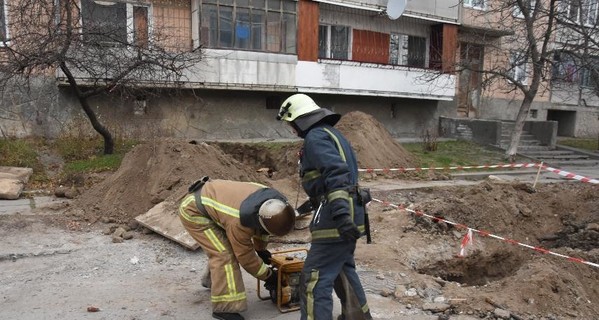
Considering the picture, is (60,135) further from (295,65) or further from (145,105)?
(295,65)

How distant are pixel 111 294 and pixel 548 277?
438 centimetres

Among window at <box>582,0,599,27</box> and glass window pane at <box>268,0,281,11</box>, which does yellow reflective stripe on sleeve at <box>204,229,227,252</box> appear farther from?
window at <box>582,0,599,27</box>

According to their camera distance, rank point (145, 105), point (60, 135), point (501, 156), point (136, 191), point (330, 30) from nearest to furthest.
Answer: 1. point (136, 191)
2. point (60, 135)
3. point (145, 105)
4. point (501, 156)
5. point (330, 30)

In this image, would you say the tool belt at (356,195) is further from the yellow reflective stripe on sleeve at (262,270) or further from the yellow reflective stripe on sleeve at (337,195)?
the yellow reflective stripe on sleeve at (262,270)

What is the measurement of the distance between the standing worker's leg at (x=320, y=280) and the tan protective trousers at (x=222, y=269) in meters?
0.64

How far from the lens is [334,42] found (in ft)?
61.0

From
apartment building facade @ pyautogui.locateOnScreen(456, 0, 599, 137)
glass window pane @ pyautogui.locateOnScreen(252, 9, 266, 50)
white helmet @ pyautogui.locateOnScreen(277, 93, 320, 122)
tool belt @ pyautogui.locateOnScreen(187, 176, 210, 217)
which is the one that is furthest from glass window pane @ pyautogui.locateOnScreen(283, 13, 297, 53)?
white helmet @ pyautogui.locateOnScreen(277, 93, 320, 122)

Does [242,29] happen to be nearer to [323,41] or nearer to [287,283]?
[323,41]

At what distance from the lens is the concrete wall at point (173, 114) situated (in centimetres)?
1352

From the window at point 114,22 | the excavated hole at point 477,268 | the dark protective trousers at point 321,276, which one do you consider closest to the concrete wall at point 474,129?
the excavated hole at point 477,268

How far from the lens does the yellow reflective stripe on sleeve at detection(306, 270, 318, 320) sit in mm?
3777

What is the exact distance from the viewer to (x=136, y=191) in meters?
7.64

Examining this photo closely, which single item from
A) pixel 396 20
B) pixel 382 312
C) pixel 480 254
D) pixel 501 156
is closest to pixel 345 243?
pixel 382 312

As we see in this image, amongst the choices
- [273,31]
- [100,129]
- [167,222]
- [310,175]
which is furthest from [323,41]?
[310,175]
